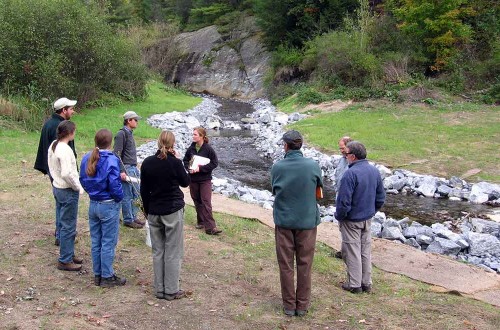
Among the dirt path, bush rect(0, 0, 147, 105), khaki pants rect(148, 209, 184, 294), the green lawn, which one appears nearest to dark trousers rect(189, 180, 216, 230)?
the dirt path

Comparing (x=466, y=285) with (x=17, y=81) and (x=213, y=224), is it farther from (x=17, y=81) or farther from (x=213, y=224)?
(x=17, y=81)

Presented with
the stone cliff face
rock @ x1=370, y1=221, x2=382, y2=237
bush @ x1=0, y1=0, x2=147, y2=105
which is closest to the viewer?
rock @ x1=370, y1=221, x2=382, y2=237

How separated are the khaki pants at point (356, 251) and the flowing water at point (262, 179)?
6.05 meters

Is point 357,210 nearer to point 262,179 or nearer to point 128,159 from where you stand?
point 128,159

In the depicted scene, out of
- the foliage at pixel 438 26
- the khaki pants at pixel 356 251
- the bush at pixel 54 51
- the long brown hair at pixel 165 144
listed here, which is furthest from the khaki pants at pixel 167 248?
the foliage at pixel 438 26

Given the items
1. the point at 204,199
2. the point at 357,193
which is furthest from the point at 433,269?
the point at 204,199

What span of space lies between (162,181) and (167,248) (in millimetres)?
746

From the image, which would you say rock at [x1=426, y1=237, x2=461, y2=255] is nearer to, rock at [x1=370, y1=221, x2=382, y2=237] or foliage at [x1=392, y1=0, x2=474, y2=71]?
rock at [x1=370, y1=221, x2=382, y2=237]

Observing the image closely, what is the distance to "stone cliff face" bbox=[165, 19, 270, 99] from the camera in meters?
45.8

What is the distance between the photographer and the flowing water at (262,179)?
40.9 ft

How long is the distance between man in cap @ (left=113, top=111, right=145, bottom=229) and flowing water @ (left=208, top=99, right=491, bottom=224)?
624 centimetres

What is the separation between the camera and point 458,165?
15516 millimetres

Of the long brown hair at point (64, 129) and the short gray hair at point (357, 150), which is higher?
the long brown hair at point (64, 129)

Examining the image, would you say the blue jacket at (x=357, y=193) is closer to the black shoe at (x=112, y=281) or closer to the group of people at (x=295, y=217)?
the group of people at (x=295, y=217)
